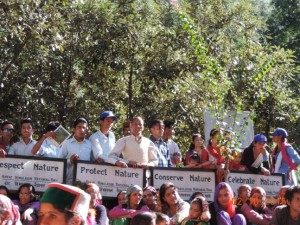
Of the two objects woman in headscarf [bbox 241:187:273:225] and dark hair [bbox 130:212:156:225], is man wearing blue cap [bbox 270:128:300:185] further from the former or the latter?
dark hair [bbox 130:212:156:225]

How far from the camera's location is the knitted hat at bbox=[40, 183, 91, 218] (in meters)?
4.45

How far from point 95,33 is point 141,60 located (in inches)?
58.6

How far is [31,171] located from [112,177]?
4.24 feet

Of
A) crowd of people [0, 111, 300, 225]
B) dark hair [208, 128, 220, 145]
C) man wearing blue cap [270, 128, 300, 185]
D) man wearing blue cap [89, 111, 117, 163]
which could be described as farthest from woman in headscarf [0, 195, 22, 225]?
man wearing blue cap [270, 128, 300, 185]

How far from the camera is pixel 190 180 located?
487 inches

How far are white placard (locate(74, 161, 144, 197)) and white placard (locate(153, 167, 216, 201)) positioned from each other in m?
0.52

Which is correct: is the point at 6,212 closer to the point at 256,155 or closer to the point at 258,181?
the point at 258,181

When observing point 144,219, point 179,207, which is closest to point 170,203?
point 179,207

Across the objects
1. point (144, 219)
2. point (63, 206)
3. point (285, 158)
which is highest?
point (285, 158)

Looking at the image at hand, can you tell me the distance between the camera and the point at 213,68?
14891 millimetres

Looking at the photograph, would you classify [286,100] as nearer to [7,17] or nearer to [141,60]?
[141,60]

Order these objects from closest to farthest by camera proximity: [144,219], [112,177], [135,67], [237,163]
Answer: [144,219], [112,177], [237,163], [135,67]

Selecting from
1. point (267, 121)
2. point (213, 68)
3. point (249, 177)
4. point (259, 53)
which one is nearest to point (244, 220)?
point (249, 177)

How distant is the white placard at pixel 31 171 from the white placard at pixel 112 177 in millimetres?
475
